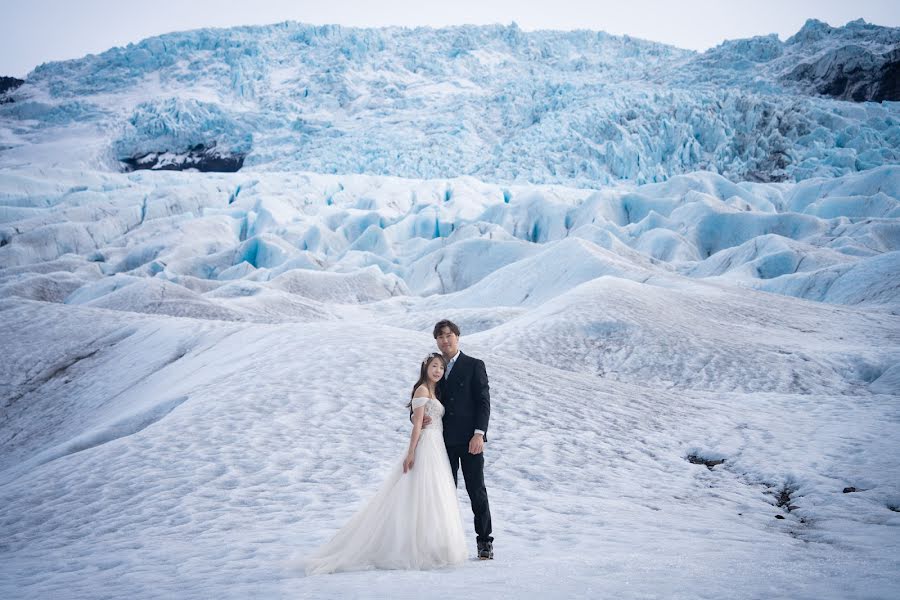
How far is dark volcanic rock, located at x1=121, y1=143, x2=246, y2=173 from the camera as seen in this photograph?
3292 inches

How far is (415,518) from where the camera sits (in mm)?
3719

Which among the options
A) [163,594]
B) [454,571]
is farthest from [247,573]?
[454,571]

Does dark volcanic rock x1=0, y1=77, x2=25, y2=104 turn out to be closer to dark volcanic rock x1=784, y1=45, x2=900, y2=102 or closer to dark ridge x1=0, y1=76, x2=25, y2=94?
dark ridge x1=0, y1=76, x2=25, y2=94

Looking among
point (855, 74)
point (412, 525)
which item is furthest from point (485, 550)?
point (855, 74)

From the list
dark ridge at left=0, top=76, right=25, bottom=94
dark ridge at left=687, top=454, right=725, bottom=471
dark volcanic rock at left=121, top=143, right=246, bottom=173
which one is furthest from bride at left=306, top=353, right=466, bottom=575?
dark ridge at left=0, top=76, right=25, bottom=94

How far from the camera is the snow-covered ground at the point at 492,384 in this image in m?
4.07

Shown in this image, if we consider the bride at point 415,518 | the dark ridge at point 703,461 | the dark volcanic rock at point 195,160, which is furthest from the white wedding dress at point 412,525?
the dark volcanic rock at point 195,160

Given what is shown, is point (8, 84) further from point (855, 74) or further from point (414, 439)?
point (414, 439)

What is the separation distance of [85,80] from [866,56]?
108 m

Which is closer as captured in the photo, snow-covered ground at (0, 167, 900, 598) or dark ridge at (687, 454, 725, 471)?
snow-covered ground at (0, 167, 900, 598)

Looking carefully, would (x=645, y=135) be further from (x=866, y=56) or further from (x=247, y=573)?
(x=247, y=573)

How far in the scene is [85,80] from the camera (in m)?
96.8

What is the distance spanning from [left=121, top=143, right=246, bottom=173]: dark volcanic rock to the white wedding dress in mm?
86488

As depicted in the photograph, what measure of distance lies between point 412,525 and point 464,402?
0.81m
